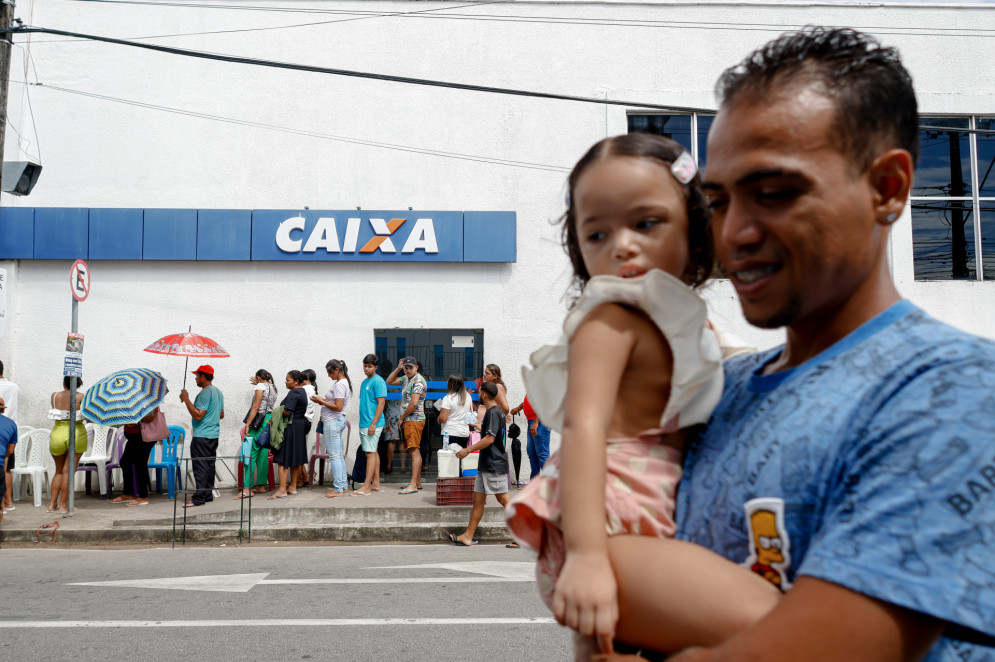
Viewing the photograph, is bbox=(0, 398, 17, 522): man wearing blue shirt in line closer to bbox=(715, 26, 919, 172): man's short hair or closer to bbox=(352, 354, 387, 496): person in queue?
bbox=(352, 354, 387, 496): person in queue

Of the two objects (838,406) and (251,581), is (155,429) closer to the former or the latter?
(251,581)

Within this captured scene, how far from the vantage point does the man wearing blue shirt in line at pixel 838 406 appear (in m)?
0.94

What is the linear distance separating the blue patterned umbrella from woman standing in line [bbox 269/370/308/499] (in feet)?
5.77

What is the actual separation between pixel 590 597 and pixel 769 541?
28 centimetres

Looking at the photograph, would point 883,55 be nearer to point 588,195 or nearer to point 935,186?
point 588,195

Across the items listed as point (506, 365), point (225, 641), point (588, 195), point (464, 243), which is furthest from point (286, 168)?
point (588, 195)

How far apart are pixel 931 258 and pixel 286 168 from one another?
11.0m

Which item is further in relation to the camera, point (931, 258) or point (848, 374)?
point (931, 258)

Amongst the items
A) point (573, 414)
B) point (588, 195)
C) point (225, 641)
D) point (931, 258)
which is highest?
point (931, 258)

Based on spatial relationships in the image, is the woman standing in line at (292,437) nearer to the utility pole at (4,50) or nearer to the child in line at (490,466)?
the child in line at (490,466)

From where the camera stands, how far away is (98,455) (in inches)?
477

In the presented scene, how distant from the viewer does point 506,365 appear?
1337cm

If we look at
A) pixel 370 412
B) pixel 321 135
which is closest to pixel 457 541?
pixel 370 412

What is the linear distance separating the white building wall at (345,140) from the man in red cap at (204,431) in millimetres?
1643
